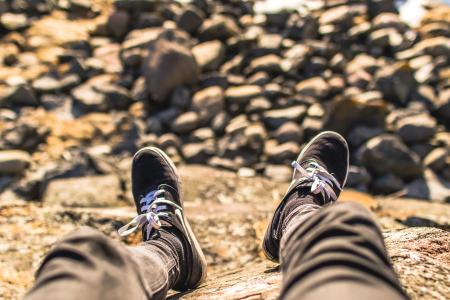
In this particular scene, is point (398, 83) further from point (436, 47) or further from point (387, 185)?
point (387, 185)

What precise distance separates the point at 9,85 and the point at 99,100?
139 cm

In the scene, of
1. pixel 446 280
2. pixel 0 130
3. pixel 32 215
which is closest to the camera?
pixel 446 280

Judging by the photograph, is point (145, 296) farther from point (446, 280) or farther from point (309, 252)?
point (446, 280)

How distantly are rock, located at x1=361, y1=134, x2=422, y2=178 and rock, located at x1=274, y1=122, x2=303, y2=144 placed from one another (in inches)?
33.0

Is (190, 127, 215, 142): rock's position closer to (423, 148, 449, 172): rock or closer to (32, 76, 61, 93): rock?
(32, 76, 61, 93): rock

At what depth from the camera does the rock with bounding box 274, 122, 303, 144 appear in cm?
546

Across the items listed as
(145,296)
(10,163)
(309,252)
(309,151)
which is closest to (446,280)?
(309,252)

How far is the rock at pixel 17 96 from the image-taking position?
593cm

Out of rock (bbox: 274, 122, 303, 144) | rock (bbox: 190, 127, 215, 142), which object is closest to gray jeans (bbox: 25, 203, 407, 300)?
rock (bbox: 274, 122, 303, 144)

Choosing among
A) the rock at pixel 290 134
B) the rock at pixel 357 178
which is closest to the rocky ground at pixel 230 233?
the rock at pixel 357 178

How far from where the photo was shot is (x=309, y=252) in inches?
47.7

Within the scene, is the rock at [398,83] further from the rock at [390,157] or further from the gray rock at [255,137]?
the gray rock at [255,137]

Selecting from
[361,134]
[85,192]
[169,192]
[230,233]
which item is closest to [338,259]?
[169,192]

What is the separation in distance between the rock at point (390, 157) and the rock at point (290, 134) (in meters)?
0.84
